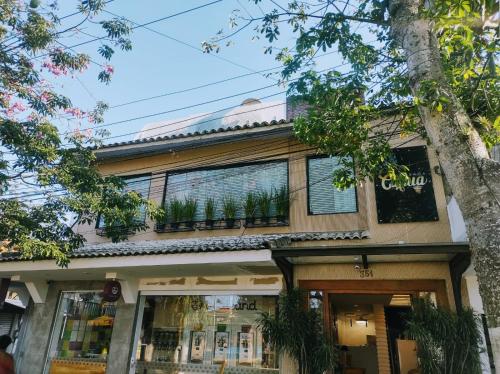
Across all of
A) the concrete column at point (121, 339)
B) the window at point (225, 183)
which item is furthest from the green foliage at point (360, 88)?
the concrete column at point (121, 339)

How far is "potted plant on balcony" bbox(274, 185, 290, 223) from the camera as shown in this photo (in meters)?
8.34

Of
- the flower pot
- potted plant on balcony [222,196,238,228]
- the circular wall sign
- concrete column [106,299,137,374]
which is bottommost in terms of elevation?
concrete column [106,299,137,374]

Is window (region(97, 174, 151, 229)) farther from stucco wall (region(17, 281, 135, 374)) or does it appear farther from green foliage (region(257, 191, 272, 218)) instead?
green foliage (region(257, 191, 272, 218))

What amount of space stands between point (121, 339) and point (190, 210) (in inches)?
129

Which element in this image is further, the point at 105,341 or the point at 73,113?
the point at 105,341

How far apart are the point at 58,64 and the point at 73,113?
97 cm

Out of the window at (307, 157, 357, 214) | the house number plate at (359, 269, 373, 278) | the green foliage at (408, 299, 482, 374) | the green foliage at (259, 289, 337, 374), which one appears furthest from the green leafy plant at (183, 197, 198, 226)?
the green foliage at (408, 299, 482, 374)

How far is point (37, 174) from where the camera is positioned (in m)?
6.11

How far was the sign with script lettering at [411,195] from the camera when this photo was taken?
281 inches

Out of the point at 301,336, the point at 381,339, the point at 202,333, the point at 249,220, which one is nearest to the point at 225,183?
the point at 249,220

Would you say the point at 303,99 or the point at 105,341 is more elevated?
the point at 303,99

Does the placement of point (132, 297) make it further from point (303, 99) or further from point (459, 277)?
point (459, 277)

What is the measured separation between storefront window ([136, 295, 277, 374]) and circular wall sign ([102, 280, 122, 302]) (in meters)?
0.73

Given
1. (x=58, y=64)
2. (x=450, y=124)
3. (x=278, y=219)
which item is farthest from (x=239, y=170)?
(x=450, y=124)
